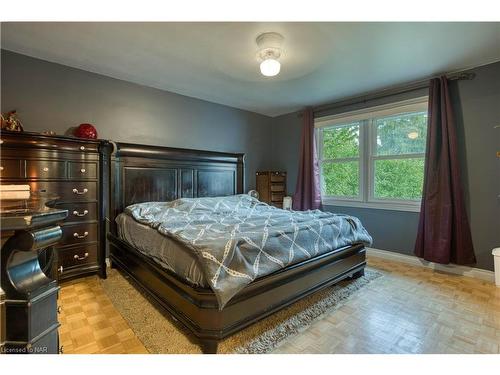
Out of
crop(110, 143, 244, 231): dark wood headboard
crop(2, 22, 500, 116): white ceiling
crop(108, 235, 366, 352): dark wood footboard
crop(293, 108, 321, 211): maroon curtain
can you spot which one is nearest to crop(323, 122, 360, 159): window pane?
crop(293, 108, 321, 211): maroon curtain

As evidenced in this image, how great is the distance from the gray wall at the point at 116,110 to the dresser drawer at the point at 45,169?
2.02 feet

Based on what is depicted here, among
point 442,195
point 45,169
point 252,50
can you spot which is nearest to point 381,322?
point 442,195

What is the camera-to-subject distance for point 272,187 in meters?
4.45

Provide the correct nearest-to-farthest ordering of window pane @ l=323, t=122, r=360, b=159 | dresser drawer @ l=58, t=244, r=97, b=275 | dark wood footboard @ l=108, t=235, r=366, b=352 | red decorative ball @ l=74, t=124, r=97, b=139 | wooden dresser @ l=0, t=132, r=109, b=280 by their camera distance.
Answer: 1. dark wood footboard @ l=108, t=235, r=366, b=352
2. wooden dresser @ l=0, t=132, r=109, b=280
3. dresser drawer @ l=58, t=244, r=97, b=275
4. red decorative ball @ l=74, t=124, r=97, b=139
5. window pane @ l=323, t=122, r=360, b=159

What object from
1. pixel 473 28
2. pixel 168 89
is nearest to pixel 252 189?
pixel 168 89

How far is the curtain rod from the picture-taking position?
2.87 metres

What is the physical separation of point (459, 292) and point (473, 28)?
7.87ft

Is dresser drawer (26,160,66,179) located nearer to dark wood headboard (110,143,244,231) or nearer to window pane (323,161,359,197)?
dark wood headboard (110,143,244,231)

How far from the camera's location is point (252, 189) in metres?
4.69

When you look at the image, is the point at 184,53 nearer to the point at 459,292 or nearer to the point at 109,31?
the point at 109,31

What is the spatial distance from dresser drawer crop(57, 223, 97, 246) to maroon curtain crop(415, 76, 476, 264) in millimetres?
3846

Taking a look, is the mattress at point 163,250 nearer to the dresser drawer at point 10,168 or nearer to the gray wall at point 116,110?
the dresser drawer at point 10,168

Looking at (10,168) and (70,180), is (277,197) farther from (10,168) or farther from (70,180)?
(10,168)

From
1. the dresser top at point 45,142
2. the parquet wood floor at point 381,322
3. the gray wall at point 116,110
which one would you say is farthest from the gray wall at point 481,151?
the dresser top at point 45,142
